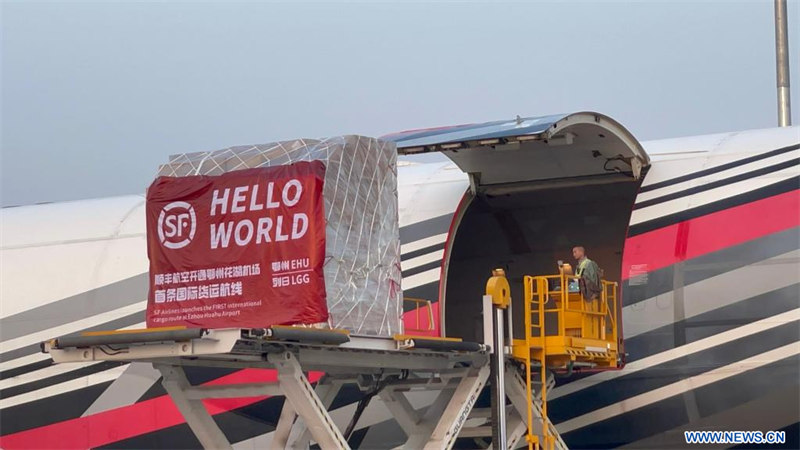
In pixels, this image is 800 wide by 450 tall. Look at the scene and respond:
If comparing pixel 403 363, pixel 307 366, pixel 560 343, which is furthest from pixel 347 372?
pixel 560 343

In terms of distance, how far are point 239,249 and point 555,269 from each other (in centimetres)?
725

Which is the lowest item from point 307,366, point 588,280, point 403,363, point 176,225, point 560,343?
point 307,366

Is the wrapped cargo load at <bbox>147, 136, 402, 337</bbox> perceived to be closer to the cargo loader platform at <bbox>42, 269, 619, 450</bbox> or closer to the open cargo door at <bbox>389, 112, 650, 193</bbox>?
the cargo loader platform at <bbox>42, 269, 619, 450</bbox>

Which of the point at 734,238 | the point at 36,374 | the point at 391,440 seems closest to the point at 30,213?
the point at 36,374

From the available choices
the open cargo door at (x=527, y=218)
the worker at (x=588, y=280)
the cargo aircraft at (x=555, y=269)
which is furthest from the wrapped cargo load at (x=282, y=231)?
the open cargo door at (x=527, y=218)

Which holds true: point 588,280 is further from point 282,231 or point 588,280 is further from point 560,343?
point 282,231

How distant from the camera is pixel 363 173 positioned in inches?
508

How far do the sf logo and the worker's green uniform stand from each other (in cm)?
537

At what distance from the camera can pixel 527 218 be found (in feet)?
59.4

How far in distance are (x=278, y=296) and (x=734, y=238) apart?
6.72m

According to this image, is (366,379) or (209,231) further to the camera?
(366,379)

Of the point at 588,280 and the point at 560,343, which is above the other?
the point at 588,280

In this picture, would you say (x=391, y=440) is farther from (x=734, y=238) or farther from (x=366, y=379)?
(x=734, y=238)

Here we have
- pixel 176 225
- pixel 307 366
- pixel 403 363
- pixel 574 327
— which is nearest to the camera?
pixel 176 225
